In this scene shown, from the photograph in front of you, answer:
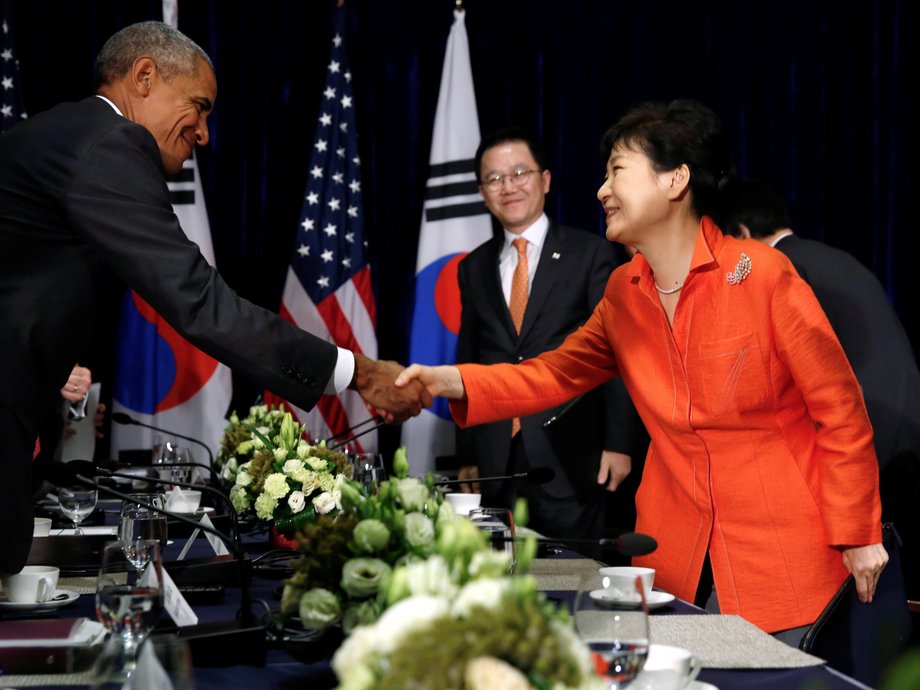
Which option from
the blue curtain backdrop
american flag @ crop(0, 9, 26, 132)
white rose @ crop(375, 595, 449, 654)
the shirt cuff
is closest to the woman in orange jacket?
the shirt cuff

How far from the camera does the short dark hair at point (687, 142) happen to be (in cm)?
228

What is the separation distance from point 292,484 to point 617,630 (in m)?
1.26

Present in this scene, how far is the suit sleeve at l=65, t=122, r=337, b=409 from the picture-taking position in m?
2.10

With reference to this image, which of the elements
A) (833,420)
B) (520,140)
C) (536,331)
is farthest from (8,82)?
(833,420)

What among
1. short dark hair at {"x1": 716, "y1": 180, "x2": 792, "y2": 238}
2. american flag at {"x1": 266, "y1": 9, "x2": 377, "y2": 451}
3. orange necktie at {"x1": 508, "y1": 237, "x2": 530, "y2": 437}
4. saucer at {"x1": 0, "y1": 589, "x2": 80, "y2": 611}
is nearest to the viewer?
saucer at {"x1": 0, "y1": 589, "x2": 80, "y2": 611}

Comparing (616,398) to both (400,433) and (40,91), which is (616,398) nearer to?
(400,433)

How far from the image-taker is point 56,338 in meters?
2.01

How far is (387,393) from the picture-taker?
259 centimetres

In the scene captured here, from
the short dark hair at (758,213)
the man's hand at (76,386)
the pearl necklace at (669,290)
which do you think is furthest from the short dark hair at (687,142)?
the man's hand at (76,386)

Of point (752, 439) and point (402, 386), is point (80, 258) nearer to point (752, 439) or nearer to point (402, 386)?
point (402, 386)

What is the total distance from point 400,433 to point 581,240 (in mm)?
1696

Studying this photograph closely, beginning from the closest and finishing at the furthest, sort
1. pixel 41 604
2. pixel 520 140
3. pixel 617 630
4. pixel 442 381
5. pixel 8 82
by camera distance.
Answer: pixel 617 630 < pixel 41 604 < pixel 442 381 < pixel 520 140 < pixel 8 82

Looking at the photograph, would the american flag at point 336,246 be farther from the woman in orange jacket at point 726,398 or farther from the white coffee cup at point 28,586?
the white coffee cup at point 28,586

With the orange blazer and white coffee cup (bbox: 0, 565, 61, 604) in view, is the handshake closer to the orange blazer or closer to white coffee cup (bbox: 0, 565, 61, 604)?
the orange blazer
